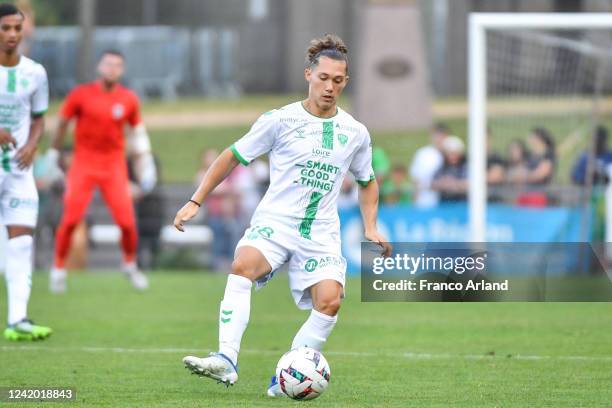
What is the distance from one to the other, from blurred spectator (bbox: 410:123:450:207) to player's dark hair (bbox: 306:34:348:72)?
11619mm

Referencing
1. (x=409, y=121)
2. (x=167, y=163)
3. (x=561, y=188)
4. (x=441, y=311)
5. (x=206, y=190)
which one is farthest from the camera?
(x=167, y=163)

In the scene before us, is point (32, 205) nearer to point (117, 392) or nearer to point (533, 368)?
point (117, 392)

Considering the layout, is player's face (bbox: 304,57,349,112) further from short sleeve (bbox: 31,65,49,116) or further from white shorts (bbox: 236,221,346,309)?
short sleeve (bbox: 31,65,49,116)

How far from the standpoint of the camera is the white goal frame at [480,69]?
17125 millimetres

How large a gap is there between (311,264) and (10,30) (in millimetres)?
3685

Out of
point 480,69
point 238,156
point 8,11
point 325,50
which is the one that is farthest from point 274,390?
point 480,69

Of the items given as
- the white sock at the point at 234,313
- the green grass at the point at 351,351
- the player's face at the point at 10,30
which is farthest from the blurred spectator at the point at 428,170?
the white sock at the point at 234,313

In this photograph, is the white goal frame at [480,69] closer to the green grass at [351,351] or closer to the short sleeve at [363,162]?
the green grass at [351,351]

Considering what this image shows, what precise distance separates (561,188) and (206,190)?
11708 millimetres

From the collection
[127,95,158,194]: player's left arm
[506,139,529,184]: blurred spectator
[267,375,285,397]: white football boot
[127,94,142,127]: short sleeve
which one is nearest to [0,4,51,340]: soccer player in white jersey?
[267,375,285,397]: white football boot

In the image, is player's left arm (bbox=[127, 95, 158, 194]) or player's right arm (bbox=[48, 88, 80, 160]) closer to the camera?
player's right arm (bbox=[48, 88, 80, 160])

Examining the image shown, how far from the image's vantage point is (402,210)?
20.1 meters

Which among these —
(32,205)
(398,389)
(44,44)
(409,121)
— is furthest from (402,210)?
(44,44)

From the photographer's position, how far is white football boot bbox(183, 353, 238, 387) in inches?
314
